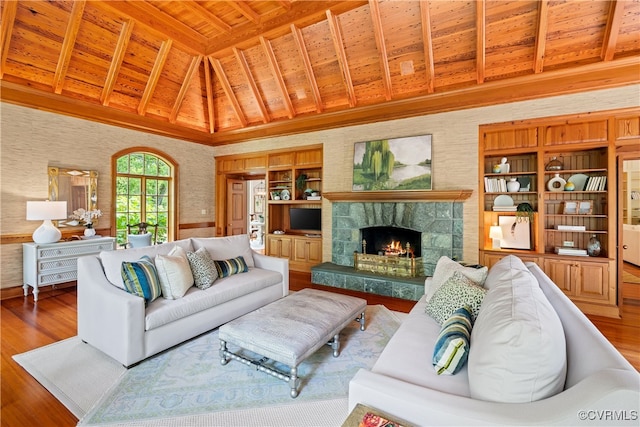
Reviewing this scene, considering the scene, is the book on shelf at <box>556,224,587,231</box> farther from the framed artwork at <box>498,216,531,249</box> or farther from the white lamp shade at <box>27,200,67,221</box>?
the white lamp shade at <box>27,200,67,221</box>

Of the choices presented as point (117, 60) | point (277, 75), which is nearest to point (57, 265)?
point (117, 60)

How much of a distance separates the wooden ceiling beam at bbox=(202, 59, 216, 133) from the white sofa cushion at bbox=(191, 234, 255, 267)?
154 inches

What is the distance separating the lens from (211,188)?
7254 millimetres

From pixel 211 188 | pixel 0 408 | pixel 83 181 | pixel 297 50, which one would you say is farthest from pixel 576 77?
pixel 83 181

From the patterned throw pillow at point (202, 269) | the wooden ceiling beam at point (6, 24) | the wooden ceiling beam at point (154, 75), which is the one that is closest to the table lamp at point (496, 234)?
the patterned throw pillow at point (202, 269)

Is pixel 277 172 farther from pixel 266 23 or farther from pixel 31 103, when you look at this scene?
pixel 31 103

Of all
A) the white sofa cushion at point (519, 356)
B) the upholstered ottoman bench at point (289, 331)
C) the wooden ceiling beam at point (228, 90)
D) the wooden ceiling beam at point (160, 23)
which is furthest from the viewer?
Result: the wooden ceiling beam at point (228, 90)

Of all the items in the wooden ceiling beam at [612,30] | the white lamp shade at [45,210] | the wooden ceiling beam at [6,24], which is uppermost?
the wooden ceiling beam at [6,24]

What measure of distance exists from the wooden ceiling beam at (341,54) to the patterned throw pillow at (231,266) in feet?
11.1

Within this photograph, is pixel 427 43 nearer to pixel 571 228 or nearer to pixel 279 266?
pixel 571 228

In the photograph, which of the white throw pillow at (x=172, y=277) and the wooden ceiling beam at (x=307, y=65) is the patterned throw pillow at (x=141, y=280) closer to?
the white throw pillow at (x=172, y=277)

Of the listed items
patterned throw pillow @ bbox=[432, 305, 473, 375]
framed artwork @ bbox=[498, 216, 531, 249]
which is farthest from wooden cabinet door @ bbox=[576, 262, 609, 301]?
patterned throw pillow @ bbox=[432, 305, 473, 375]

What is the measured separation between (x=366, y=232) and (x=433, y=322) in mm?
3114

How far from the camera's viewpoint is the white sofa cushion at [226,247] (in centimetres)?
368
